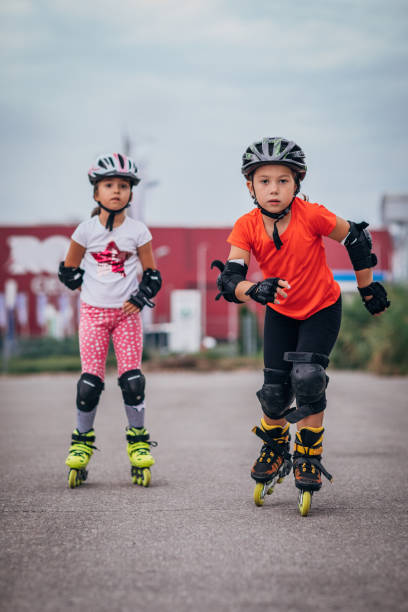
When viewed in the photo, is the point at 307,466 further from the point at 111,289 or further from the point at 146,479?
the point at 111,289

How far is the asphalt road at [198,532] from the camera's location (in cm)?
263

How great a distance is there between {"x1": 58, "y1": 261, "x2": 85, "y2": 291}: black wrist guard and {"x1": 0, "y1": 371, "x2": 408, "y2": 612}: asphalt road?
118 centimetres

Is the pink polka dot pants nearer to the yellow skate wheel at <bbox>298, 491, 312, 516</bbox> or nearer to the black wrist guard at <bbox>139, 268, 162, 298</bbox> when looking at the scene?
the black wrist guard at <bbox>139, 268, 162, 298</bbox>

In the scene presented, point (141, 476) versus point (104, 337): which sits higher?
point (104, 337)

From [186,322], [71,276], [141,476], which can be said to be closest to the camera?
[141,476]

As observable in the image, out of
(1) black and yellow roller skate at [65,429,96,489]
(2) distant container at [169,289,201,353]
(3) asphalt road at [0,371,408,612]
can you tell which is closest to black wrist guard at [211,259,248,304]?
(3) asphalt road at [0,371,408,612]

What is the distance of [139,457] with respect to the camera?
4.82 meters

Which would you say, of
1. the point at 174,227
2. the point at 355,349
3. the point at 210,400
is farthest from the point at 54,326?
the point at 210,400

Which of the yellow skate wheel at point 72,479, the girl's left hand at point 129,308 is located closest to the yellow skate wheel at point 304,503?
the yellow skate wheel at point 72,479

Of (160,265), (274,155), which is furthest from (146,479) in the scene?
(160,265)

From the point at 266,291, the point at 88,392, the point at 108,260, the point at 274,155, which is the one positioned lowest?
the point at 88,392

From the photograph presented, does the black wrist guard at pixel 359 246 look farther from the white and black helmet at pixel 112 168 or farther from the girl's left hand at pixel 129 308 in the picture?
the white and black helmet at pixel 112 168

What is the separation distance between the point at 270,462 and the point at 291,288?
885 millimetres

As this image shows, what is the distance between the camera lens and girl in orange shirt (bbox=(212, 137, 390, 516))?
160 inches
